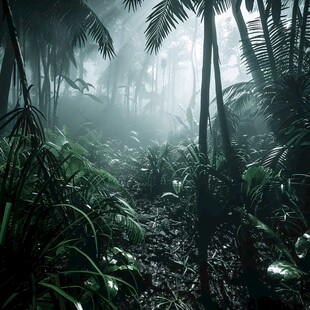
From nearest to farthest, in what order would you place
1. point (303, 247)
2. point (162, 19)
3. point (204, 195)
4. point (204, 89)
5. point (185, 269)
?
1. point (303, 247)
2. point (185, 269)
3. point (204, 195)
4. point (204, 89)
5. point (162, 19)

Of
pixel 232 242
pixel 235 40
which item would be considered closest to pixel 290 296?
pixel 232 242

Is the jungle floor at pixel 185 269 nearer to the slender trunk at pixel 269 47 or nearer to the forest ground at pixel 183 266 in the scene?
the forest ground at pixel 183 266

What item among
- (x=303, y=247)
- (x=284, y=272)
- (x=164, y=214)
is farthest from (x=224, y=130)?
(x=284, y=272)

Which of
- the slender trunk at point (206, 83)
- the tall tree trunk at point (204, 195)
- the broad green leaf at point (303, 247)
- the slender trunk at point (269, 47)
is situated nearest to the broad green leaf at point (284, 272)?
the broad green leaf at point (303, 247)

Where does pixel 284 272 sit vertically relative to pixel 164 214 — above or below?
below

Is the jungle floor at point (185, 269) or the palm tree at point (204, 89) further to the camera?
the palm tree at point (204, 89)

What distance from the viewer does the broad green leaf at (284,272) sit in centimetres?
170

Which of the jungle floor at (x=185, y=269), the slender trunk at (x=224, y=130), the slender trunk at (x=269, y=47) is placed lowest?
the jungle floor at (x=185, y=269)

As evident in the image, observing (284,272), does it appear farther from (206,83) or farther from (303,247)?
(206,83)

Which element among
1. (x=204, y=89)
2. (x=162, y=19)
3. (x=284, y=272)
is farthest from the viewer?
(x=162, y=19)

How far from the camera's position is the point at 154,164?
4.70 metres

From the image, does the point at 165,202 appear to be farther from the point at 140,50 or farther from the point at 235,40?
the point at 235,40

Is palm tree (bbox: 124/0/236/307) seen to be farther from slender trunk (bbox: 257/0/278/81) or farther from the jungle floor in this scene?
slender trunk (bbox: 257/0/278/81)

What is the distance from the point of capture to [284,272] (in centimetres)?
173
